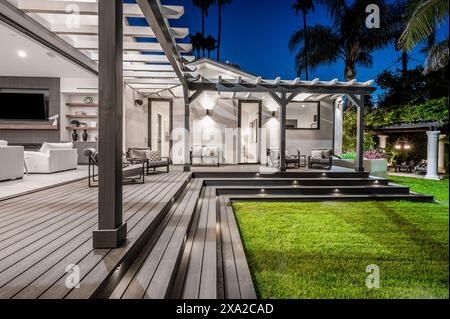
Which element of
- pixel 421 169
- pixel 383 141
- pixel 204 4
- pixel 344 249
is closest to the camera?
pixel 344 249

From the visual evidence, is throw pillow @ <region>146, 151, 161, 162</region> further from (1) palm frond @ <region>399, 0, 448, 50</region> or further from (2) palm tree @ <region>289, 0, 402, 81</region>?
(2) palm tree @ <region>289, 0, 402, 81</region>

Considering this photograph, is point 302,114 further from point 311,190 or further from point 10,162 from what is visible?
point 10,162

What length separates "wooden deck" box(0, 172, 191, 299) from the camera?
5.22ft

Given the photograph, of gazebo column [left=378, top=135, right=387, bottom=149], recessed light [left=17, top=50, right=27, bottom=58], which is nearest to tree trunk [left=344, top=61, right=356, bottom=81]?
gazebo column [left=378, top=135, right=387, bottom=149]

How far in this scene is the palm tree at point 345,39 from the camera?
10.8m

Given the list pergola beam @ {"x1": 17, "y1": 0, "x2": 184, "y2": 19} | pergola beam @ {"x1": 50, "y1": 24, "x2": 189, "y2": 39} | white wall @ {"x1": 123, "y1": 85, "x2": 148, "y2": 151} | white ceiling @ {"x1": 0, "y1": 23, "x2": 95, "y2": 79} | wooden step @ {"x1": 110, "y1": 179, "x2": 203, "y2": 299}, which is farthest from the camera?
white wall @ {"x1": 123, "y1": 85, "x2": 148, "y2": 151}

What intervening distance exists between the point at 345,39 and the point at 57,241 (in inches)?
515

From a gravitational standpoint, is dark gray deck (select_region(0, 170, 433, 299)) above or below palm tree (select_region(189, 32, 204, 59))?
below

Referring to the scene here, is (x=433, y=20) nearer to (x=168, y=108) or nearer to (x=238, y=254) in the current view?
(x=238, y=254)

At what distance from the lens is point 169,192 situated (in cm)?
448

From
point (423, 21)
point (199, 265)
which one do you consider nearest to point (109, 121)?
point (199, 265)

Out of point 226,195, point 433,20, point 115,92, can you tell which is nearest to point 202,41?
point 226,195

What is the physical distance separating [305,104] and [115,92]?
34.5 feet

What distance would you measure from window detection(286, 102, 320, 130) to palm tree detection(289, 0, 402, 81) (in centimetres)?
217
